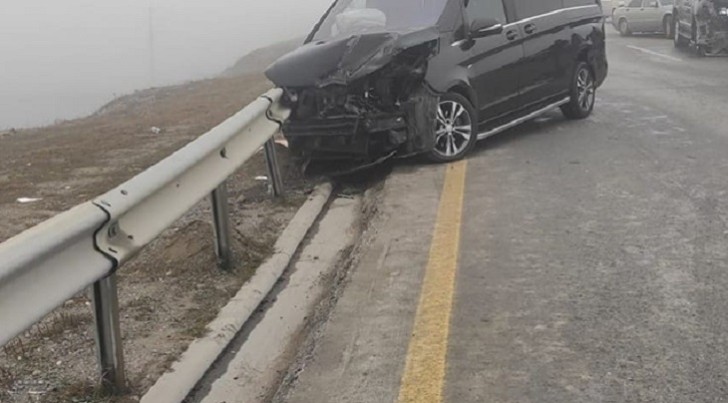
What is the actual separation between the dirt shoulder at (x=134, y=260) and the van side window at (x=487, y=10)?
2.27 m

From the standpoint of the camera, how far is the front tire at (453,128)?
8797mm

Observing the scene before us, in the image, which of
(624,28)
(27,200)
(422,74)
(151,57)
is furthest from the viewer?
(151,57)

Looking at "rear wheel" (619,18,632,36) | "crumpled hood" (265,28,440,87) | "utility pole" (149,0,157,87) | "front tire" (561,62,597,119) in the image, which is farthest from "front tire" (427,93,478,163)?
"utility pole" (149,0,157,87)

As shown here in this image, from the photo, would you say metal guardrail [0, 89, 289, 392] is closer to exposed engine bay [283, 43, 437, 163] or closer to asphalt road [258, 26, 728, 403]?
asphalt road [258, 26, 728, 403]

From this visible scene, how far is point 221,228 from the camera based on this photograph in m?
5.70

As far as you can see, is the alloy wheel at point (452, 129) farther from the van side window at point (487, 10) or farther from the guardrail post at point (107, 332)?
the guardrail post at point (107, 332)

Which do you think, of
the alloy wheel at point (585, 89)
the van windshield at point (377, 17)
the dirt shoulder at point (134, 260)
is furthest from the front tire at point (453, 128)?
the alloy wheel at point (585, 89)

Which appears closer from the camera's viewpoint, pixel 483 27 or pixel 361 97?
pixel 361 97

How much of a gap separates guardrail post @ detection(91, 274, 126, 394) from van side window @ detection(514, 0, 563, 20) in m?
7.06

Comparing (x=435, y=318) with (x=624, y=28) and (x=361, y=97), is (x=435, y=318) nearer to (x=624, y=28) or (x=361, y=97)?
(x=361, y=97)

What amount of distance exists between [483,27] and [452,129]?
1060mm

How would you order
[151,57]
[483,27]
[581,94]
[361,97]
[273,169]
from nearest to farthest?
[273,169]
[361,97]
[483,27]
[581,94]
[151,57]

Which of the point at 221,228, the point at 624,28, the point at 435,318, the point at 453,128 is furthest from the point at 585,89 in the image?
the point at 624,28

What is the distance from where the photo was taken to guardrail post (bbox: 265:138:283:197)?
766 centimetres
